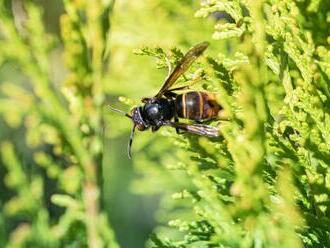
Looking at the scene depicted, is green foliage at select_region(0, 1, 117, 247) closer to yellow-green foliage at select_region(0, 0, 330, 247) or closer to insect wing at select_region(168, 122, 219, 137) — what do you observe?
yellow-green foliage at select_region(0, 0, 330, 247)

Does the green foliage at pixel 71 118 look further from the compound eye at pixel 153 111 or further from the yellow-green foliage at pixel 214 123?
the compound eye at pixel 153 111

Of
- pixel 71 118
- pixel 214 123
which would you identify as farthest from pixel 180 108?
pixel 71 118

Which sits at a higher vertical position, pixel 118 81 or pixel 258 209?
pixel 118 81

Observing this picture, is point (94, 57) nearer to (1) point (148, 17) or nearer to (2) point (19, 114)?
(2) point (19, 114)

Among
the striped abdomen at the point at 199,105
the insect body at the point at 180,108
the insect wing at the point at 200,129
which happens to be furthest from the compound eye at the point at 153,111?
the insect wing at the point at 200,129

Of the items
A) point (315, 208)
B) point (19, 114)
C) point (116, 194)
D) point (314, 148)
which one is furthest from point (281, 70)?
point (116, 194)
